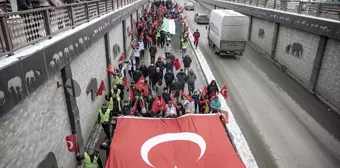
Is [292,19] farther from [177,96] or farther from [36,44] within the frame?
[36,44]

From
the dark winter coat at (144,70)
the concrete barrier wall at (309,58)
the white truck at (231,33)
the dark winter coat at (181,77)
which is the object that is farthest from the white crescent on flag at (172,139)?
the white truck at (231,33)

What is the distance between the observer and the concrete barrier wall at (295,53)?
13844 mm

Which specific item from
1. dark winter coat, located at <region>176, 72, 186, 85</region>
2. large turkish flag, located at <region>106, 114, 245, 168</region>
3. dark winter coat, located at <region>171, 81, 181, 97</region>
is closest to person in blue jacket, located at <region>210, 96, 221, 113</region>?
large turkish flag, located at <region>106, 114, 245, 168</region>

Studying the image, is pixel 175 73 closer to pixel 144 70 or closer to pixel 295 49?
pixel 144 70

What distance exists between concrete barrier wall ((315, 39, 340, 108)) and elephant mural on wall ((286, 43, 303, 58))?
2.38 metres

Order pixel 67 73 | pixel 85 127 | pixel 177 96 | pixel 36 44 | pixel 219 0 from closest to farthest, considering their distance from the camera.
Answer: pixel 36 44 < pixel 67 73 < pixel 85 127 < pixel 177 96 < pixel 219 0

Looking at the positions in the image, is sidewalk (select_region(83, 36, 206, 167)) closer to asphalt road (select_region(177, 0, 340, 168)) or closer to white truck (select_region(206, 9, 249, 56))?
asphalt road (select_region(177, 0, 340, 168))

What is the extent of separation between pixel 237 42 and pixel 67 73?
13.9 m

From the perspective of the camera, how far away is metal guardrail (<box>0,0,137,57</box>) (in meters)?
4.03

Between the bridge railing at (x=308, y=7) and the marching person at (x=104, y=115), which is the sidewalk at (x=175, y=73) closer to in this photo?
the marching person at (x=104, y=115)

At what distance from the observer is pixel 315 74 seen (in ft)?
43.2

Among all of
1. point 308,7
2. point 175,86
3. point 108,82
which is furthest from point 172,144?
point 308,7

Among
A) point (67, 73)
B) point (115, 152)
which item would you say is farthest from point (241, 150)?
point (67, 73)

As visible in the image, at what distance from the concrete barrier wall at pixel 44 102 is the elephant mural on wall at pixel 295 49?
12032 millimetres
